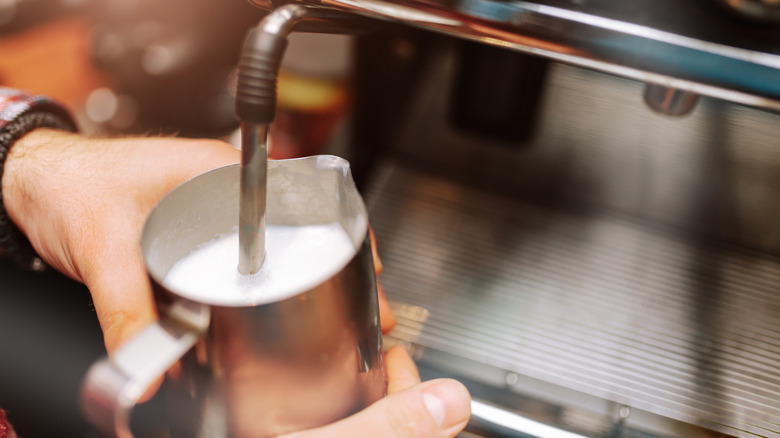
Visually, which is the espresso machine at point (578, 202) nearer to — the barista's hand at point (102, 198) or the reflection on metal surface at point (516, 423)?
the reflection on metal surface at point (516, 423)

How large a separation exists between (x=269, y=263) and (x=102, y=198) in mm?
176

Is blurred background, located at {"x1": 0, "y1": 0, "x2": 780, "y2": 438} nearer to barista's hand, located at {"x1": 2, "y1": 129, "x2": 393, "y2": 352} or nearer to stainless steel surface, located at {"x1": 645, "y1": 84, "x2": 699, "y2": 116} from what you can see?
stainless steel surface, located at {"x1": 645, "y1": 84, "x2": 699, "y2": 116}

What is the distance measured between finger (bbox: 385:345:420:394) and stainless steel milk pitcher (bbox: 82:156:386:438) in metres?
0.06

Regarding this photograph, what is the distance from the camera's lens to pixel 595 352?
0.46 m

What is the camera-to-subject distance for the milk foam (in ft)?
0.96

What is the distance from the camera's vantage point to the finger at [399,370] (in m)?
0.39

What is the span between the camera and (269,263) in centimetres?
31

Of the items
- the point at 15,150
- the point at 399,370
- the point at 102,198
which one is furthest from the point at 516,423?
the point at 15,150

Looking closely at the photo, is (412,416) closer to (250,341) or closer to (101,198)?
(250,341)

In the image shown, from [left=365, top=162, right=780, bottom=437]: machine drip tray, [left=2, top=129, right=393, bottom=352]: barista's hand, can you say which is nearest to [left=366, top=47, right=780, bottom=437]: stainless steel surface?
[left=365, top=162, right=780, bottom=437]: machine drip tray

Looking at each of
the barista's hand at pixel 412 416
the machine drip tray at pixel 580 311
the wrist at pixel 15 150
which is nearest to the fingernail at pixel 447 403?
the barista's hand at pixel 412 416

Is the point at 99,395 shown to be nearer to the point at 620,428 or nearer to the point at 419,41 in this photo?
the point at 620,428

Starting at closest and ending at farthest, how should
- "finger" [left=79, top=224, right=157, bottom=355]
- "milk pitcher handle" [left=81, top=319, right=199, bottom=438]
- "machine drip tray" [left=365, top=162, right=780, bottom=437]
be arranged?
"milk pitcher handle" [left=81, top=319, right=199, bottom=438]
"finger" [left=79, top=224, right=157, bottom=355]
"machine drip tray" [left=365, top=162, right=780, bottom=437]

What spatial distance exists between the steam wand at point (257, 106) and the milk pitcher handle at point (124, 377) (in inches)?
2.3
